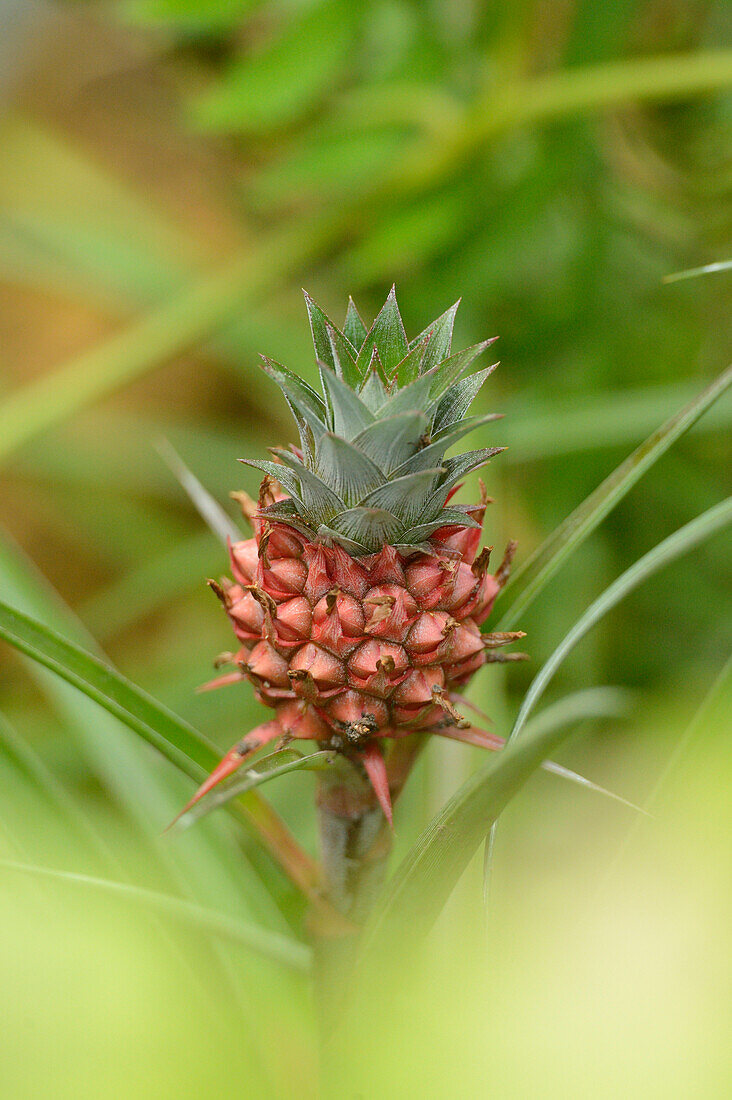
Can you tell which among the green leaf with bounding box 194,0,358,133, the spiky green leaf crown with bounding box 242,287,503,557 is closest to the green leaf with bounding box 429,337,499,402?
the spiky green leaf crown with bounding box 242,287,503,557

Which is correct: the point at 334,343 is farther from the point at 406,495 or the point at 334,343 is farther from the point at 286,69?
the point at 286,69

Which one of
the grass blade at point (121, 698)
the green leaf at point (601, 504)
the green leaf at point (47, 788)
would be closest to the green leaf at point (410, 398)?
the green leaf at point (601, 504)

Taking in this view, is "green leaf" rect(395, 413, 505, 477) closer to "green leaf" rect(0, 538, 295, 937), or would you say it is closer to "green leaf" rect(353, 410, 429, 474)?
"green leaf" rect(353, 410, 429, 474)

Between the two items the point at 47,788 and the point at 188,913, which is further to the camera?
the point at 47,788

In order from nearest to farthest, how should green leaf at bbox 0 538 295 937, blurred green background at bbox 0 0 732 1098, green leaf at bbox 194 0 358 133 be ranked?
blurred green background at bbox 0 0 732 1098 < green leaf at bbox 0 538 295 937 < green leaf at bbox 194 0 358 133

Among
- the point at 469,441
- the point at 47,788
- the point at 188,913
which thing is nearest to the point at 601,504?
the point at 188,913

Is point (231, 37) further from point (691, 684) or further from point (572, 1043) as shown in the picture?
point (572, 1043)
